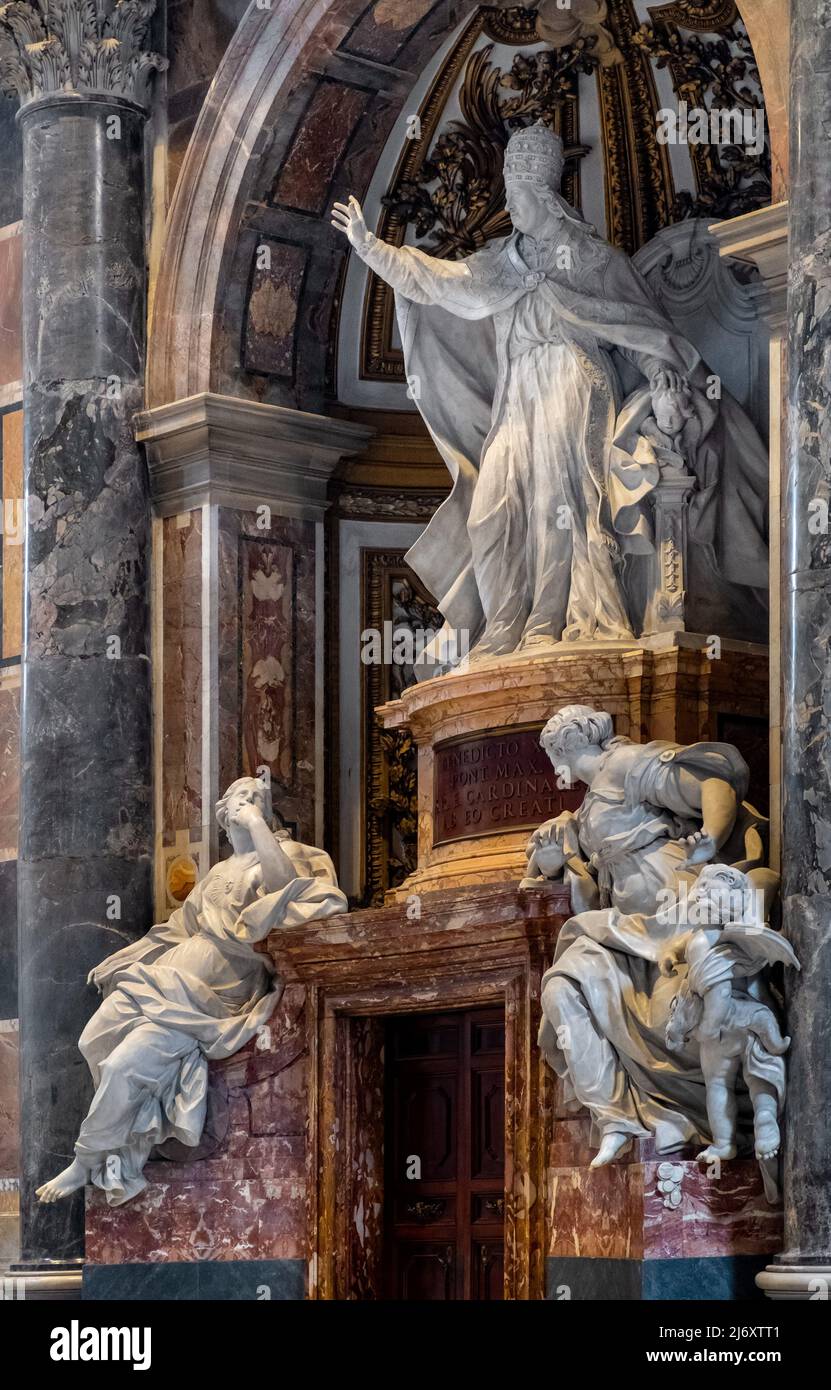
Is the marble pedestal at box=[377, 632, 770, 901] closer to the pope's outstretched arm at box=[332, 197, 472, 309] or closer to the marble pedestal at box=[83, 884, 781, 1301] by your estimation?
the marble pedestal at box=[83, 884, 781, 1301]

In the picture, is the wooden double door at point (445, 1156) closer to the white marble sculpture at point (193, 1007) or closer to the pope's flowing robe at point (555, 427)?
the white marble sculpture at point (193, 1007)

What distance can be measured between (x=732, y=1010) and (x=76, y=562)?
528 centimetres

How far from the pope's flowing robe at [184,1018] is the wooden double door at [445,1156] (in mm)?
706

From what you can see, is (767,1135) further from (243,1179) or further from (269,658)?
(269,658)

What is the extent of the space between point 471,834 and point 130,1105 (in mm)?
1985

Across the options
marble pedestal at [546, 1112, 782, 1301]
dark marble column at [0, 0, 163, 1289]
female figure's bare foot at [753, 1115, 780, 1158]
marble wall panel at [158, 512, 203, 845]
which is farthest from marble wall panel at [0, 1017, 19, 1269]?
female figure's bare foot at [753, 1115, 780, 1158]

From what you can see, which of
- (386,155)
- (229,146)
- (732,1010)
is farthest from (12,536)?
(732,1010)

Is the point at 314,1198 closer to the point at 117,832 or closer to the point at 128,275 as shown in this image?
the point at 117,832

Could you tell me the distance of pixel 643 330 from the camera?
13.9 metres

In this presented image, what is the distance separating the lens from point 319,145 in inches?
606

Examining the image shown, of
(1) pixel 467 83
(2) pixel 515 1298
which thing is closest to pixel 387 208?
(1) pixel 467 83

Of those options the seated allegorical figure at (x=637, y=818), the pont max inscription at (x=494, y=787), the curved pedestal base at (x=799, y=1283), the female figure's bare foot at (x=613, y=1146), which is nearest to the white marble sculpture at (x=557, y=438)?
the pont max inscription at (x=494, y=787)

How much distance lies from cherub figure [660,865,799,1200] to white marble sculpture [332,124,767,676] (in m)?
2.25

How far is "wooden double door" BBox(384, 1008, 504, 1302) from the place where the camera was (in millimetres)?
13539
